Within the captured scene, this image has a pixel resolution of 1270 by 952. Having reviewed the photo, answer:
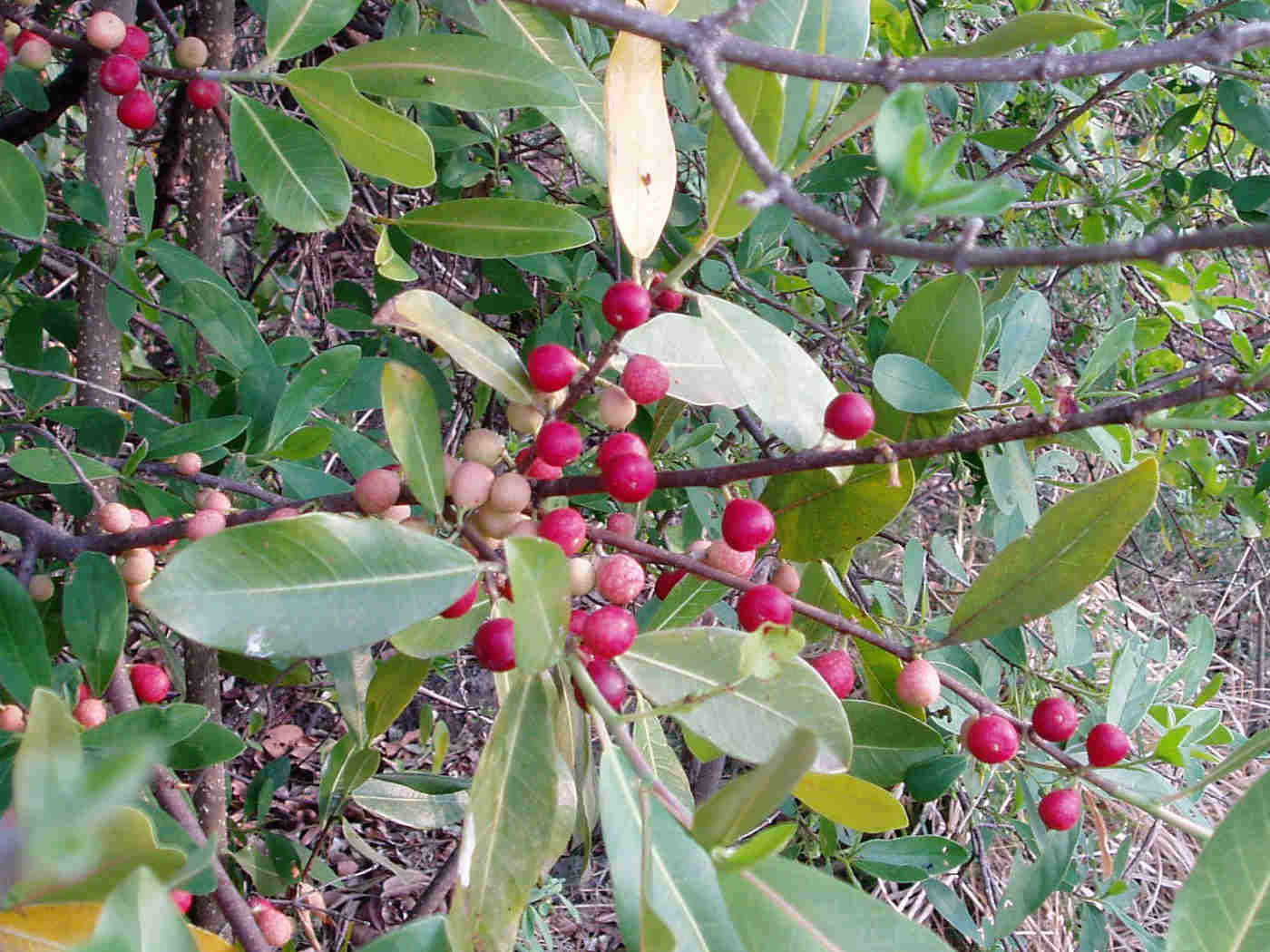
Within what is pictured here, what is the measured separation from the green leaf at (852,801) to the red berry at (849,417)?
0.28 meters

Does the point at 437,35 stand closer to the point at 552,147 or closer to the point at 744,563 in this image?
the point at 744,563

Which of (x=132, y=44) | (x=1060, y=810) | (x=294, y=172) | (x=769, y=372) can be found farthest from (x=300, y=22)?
(x=1060, y=810)

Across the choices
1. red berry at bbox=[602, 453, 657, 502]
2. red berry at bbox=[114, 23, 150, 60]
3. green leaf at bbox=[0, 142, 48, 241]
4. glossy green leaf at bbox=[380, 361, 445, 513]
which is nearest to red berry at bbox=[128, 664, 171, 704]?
green leaf at bbox=[0, 142, 48, 241]

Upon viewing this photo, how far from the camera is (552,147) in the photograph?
2.46m

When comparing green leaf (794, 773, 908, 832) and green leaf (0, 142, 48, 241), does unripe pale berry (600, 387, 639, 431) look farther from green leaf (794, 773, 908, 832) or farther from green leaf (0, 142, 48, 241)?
green leaf (0, 142, 48, 241)

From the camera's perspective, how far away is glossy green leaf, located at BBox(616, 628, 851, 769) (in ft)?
2.49

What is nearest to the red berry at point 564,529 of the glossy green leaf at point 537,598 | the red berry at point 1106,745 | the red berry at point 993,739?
the glossy green leaf at point 537,598

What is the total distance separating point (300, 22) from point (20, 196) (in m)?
0.36

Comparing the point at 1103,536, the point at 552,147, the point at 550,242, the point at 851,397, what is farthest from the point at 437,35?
the point at 552,147

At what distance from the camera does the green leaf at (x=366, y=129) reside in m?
1.04

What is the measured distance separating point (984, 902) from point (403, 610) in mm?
2501

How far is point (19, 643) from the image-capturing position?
92 centimetres

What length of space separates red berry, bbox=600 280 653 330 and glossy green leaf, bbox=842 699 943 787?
1.40ft

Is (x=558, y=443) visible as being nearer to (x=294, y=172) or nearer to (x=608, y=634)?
(x=608, y=634)
